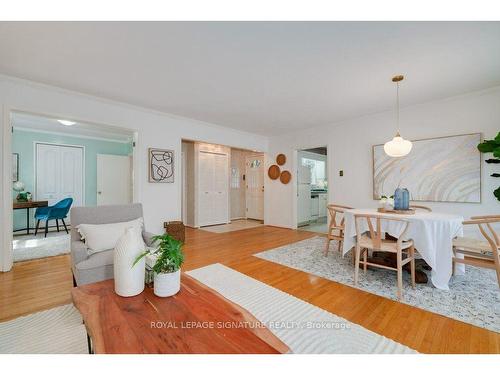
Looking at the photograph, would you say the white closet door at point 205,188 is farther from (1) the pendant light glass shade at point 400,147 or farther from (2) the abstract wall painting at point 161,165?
(1) the pendant light glass shade at point 400,147

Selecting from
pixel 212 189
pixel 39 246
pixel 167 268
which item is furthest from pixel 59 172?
pixel 167 268

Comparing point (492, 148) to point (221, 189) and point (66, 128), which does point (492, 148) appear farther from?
point (66, 128)

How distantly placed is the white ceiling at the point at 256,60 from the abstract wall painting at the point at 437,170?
0.78 m

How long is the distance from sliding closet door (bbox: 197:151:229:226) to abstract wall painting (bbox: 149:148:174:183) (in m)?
1.67

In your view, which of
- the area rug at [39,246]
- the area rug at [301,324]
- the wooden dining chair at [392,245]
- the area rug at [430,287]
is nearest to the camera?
the area rug at [301,324]

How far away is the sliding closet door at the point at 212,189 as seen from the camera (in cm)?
605

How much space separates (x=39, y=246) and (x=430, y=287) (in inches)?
229

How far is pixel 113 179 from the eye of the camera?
245 inches

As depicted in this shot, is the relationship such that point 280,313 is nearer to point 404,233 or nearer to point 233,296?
point 233,296

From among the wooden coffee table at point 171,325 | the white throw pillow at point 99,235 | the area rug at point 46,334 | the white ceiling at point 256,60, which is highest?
the white ceiling at point 256,60

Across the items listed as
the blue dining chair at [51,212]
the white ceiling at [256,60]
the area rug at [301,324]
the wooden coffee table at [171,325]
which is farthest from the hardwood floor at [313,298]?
the white ceiling at [256,60]
